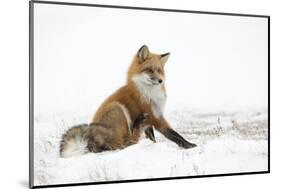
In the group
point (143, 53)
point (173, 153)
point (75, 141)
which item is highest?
point (143, 53)

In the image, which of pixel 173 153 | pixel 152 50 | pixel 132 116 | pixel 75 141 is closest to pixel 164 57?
pixel 152 50

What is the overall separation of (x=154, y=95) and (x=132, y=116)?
25 centimetres

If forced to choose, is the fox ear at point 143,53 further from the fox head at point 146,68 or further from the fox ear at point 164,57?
the fox ear at point 164,57

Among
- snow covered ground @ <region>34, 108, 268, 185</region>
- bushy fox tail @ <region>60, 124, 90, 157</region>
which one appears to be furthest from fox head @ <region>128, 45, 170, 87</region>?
bushy fox tail @ <region>60, 124, 90, 157</region>

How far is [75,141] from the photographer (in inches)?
153

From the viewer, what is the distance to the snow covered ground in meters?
3.81

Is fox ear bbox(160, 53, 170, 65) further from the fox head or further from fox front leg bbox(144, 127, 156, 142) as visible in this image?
fox front leg bbox(144, 127, 156, 142)

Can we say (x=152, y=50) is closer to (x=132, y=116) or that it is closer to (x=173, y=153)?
(x=132, y=116)

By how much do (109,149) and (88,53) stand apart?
75cm

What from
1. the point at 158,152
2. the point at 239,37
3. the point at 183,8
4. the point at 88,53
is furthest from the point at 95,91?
the point at 239,37

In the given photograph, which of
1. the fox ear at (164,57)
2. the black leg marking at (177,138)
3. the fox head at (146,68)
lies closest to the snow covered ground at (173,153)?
the black leg marking at (177,138)

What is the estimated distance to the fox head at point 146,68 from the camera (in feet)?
13.3

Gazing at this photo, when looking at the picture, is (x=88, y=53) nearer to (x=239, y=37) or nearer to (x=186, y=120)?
(x=186, y=120)

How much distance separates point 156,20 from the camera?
4148 mm
